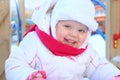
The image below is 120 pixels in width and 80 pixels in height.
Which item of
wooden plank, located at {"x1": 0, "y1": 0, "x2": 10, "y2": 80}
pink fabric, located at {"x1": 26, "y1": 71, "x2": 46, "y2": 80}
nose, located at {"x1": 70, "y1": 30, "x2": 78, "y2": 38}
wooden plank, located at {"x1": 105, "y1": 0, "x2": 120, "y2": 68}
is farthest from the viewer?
wooden plank, located at {"x1": 105, "y1": 0, "x2": 120, "y2": 68}

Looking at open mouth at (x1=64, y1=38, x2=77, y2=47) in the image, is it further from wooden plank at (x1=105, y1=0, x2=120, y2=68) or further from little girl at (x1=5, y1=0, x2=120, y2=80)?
wooden plank at (x1=105, y1=0, x2=120, y2=68)

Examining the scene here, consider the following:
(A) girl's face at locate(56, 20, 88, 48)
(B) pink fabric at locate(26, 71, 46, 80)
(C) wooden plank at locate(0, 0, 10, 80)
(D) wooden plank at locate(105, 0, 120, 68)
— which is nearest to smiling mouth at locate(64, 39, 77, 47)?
(A) girl's face at locate(56, 20, 88, 48)

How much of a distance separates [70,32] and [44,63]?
115 millimetres

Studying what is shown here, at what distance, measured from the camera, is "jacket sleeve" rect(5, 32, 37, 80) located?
663mm

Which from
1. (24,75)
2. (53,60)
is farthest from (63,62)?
(24,75)

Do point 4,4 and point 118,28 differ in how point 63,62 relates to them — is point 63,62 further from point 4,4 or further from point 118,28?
point 118,28

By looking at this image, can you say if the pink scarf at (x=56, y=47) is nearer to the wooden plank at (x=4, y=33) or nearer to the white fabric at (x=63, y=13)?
the white fabric at (x=63, y=13)

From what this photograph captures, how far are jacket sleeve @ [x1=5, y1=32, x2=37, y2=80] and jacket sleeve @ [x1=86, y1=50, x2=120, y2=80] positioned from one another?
195 mm

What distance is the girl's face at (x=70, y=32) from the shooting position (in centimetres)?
72

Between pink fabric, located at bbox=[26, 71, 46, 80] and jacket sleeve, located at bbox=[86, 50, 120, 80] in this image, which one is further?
jacket sleeve, located at bbox=[86, 50, 120, 80]

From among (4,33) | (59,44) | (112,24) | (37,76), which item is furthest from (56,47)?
(112,24)

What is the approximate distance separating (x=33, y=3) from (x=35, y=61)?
1.47 meters

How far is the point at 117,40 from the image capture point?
1.73 m

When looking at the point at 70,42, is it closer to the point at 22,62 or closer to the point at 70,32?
the point at 70,32
